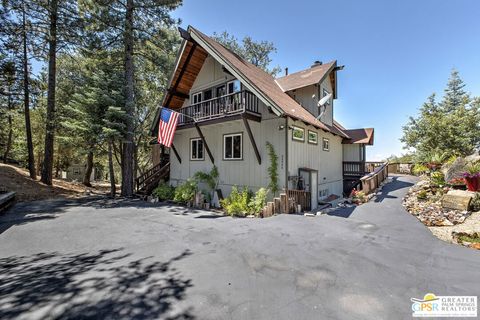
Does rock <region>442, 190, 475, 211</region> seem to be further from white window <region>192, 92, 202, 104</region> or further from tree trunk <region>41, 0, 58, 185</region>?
tree trunk <region>41, 0, 58, 185</region>

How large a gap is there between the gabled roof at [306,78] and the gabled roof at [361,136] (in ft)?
20.6

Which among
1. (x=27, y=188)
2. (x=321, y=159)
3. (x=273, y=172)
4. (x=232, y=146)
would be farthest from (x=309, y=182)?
(x=27, y=188)

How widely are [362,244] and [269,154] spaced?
5.82 metres

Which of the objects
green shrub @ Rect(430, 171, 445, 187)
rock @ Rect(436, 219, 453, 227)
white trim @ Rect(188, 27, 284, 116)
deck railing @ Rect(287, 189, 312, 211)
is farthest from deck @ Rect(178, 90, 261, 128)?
green shrub @ Rect(430, 171, 445, 187)

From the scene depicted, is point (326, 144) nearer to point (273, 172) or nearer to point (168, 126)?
point (273, 172)

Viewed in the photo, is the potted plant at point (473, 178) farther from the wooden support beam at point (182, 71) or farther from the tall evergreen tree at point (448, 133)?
the wooden support beam at point (182, 71)

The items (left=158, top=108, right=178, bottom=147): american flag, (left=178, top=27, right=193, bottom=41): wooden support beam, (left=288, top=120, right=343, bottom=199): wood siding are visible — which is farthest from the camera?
(left=178, top=27, right=193, bottom=41): wooden support beam

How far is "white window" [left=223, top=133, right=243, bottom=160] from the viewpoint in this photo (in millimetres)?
11945

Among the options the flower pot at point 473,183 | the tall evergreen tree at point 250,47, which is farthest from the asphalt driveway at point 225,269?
the tall evergreen tree at point 250,47

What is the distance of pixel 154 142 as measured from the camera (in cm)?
1738

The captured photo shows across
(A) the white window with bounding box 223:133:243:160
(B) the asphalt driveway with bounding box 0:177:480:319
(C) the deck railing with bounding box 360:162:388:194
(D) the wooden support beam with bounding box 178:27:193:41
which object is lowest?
(B) the asphalt driveway with bounding box 0:177:480:319

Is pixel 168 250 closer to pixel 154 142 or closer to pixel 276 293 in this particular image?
pixel 276 293

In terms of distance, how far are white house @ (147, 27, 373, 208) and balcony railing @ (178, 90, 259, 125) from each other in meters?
0.05

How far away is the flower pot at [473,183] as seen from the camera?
26.9 ft
